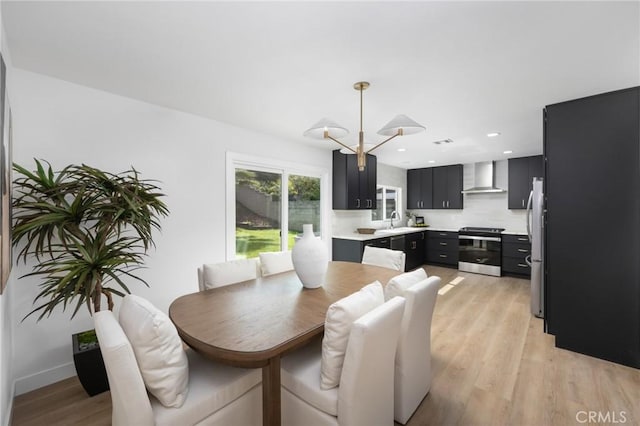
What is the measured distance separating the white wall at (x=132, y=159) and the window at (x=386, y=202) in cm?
323

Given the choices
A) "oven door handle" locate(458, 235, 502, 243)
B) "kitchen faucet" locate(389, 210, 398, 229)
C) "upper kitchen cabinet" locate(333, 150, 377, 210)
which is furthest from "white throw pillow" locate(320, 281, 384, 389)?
"kitchen faucet" locate(389, 210, 398, 229)

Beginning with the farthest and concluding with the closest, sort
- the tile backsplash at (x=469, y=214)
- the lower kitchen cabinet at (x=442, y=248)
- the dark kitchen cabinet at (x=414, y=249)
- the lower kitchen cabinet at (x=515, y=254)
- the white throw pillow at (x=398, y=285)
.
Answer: the lower kitchen cabinet at (x=442, y=248) < the dark kitchen cabinet at (x=414, y=249) < the tile backsplash at (x=469, y=214) < the lower kitchen cabinet at (x=515, y=254) < the white throw pillow at (x=398, y=285)

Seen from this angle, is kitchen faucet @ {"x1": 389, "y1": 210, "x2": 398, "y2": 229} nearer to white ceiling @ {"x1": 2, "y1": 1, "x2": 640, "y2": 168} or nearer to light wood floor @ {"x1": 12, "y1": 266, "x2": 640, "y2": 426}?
light wood floor @ {"x1": 12, "y1": 266, "x2": 640, "y2": 426}

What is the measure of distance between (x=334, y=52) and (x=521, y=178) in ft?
17.1

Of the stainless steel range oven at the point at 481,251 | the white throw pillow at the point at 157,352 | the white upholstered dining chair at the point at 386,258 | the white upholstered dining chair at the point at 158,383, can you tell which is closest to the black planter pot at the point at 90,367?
the white upholstered dining chair at the point at 158,383

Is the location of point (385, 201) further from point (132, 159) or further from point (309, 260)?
point (132, 159)

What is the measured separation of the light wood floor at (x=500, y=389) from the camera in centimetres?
183

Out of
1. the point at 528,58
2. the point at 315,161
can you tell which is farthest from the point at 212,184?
the point at 528,58

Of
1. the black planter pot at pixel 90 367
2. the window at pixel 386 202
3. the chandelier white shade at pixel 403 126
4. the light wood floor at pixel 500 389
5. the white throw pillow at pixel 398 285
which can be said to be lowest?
the light wood floor at pixel 500 389

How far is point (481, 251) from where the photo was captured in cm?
549

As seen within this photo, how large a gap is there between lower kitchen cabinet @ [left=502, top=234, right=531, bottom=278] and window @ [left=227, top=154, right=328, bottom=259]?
12.0ft

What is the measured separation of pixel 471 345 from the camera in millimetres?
2762

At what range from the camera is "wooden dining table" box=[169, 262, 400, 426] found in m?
1.33

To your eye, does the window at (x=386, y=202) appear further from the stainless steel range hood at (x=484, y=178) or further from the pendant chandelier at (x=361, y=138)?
the pendant chandelier at (x=361, y=138)
